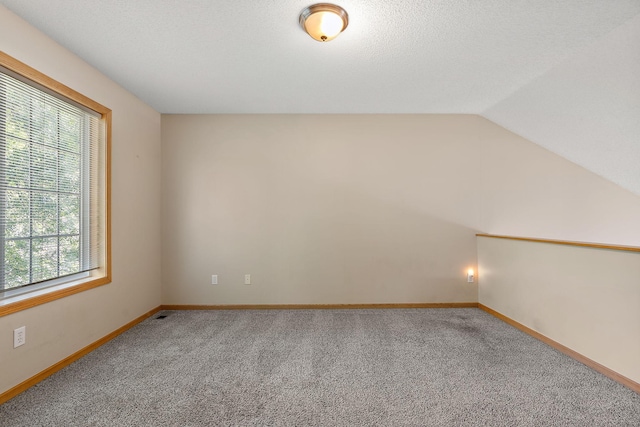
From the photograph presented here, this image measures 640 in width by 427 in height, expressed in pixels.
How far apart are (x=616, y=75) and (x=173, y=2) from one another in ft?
10.1

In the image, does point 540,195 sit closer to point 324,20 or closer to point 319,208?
point 319,208

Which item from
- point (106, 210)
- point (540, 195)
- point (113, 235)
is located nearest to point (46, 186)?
point (106, 210)

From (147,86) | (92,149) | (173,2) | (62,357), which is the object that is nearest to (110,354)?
(62,357)

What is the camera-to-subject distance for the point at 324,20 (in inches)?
75.3

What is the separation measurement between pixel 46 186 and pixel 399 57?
2.91 m

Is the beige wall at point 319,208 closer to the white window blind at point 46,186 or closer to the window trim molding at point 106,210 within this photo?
the window trim molding at point 106,210

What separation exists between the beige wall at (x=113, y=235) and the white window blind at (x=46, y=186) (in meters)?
0.19

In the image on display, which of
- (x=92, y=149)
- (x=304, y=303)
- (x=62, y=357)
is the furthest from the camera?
(x=304, y=303)

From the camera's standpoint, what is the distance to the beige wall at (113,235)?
197cm

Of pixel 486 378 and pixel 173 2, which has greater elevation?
pixel 173 2

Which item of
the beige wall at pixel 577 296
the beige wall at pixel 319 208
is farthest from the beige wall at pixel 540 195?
the beige wall at pixel 577 296

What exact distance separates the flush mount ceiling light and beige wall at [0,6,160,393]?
1881mm

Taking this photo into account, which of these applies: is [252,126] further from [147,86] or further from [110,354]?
[110,354]

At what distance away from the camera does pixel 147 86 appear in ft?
9.80
